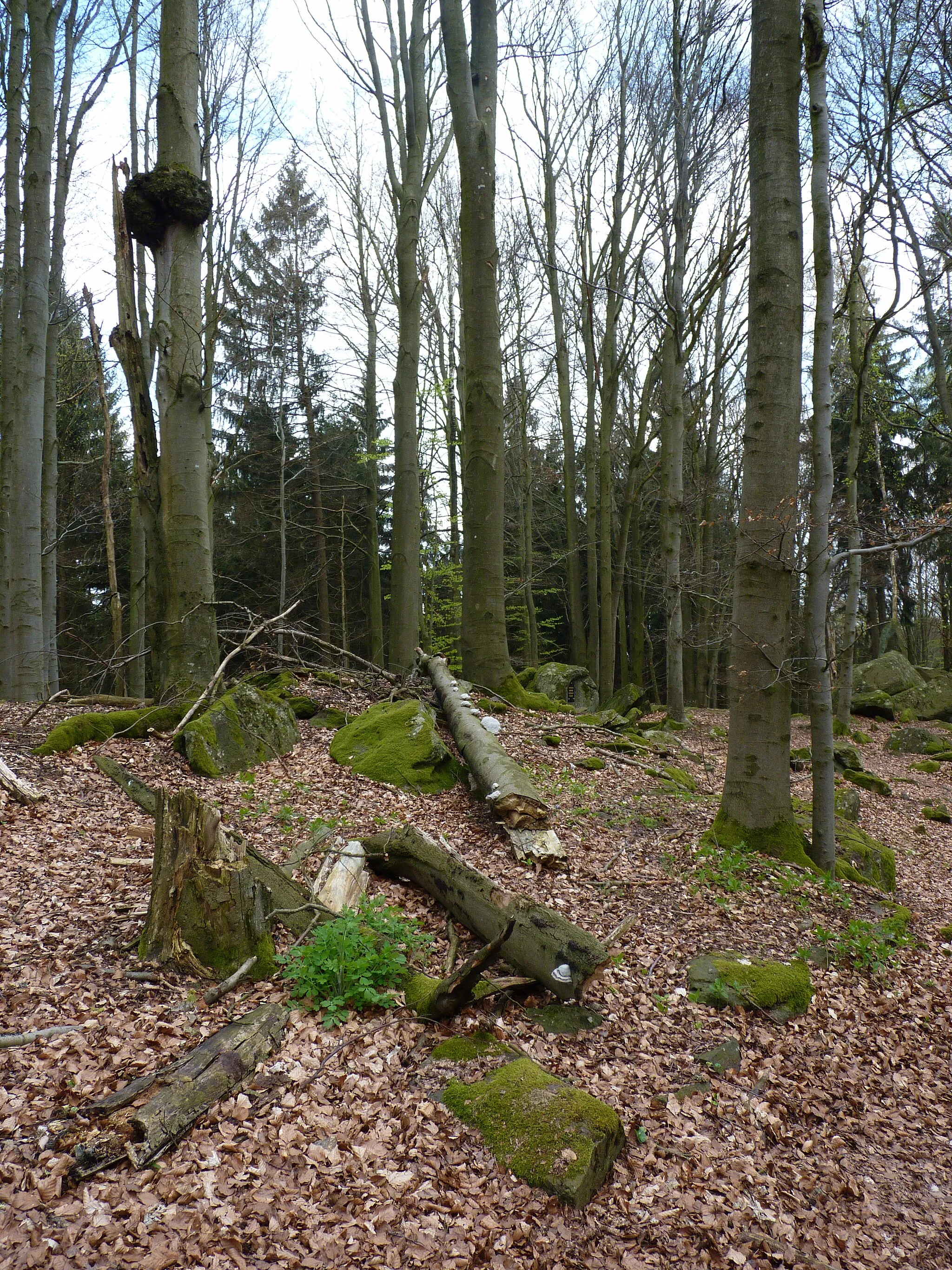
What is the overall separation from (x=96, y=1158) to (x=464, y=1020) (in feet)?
5.47

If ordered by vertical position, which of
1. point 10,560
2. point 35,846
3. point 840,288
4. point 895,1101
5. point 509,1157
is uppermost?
point 840,288

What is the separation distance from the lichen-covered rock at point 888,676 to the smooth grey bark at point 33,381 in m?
19.3

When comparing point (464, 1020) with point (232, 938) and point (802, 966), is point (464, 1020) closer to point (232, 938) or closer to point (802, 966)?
point (232, 938)

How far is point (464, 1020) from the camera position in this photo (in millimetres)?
3516

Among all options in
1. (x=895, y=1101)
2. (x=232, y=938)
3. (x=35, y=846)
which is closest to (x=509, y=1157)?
(x=232, y=938)

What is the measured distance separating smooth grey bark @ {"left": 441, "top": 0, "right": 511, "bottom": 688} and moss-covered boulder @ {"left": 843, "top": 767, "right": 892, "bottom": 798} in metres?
5.51

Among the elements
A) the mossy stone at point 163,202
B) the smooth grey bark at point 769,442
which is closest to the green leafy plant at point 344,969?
the smooth grey bark at point 769,442

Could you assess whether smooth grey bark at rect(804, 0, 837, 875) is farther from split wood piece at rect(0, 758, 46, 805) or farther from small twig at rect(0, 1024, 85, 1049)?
split wood piece at rect(0, 758, 46, 805)

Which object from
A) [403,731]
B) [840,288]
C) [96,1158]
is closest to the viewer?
[96,1158]

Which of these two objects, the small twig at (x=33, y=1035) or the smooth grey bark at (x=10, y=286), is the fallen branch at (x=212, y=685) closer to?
the small twig at (x=33, y=1035)

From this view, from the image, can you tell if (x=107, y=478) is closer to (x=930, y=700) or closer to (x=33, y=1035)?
(x=33, y=1035)

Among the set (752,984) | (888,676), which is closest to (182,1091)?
(752,984)

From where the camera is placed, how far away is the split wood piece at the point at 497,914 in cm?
371

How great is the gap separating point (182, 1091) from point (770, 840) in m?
4.94
